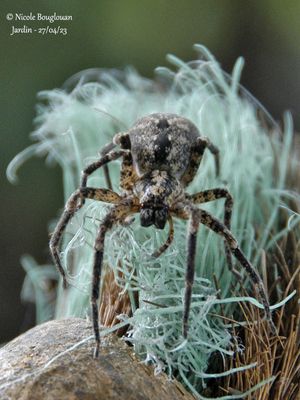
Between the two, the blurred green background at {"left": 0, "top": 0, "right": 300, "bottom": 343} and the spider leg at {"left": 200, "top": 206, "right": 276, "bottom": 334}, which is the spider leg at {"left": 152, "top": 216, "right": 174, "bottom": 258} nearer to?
the spider leg at {"left": 200, "top": 206, "right": 276, "bottom": 334}

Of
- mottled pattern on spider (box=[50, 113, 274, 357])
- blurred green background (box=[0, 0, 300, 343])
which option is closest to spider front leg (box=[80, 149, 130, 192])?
mottled pattern on spider (box=[50, 113, 274, 357])

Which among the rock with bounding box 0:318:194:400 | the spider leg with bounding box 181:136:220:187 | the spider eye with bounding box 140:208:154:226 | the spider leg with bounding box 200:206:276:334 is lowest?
the rock with bounding box 0:318:194:400

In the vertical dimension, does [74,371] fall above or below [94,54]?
below

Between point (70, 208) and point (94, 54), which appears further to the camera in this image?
point (94, 54)

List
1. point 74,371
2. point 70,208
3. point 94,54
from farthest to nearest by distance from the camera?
point 94,54 → point 70,208 → point 74,371

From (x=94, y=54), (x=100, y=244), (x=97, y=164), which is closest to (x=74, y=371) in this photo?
(x=100, y=244)

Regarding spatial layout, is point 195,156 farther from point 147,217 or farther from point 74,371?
point 74,371

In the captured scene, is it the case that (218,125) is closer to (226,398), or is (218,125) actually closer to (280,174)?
(280,174)
